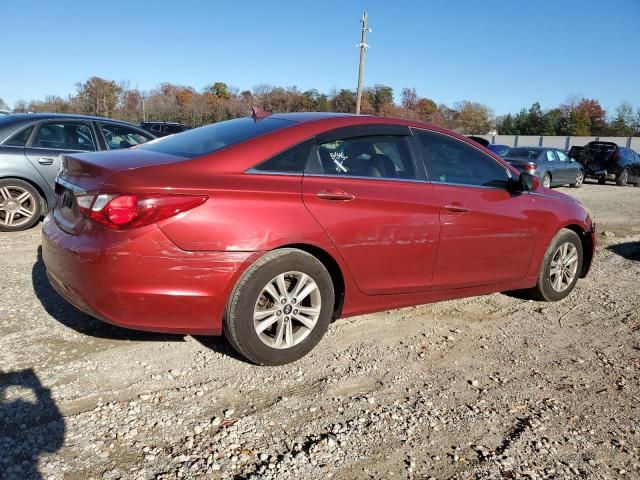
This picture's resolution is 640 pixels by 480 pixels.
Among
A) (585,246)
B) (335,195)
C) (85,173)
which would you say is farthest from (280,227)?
(585,246)

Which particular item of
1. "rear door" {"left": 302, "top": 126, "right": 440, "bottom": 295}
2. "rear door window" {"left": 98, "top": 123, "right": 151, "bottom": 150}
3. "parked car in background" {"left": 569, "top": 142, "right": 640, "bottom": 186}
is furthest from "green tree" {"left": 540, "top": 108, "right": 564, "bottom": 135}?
"rear door" {"left": 302, "top": 126, "right": 440, "bottom": 295}

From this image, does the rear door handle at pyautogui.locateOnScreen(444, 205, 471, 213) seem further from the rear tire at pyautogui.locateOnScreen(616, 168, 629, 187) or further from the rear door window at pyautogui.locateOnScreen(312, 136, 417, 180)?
the rear tire at pyautogui.locateOnScreen(616, 168, 629, 187)

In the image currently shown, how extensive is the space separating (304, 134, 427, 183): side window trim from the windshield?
1334cm

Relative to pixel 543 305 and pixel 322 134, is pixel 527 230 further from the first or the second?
pixel 322 134

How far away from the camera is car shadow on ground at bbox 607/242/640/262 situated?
6.98 m

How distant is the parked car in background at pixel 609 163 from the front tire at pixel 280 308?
63.7 feet

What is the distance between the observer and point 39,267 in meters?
5.08

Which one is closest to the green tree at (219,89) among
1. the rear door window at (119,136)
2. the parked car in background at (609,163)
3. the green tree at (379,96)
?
the green tree at (379,96)

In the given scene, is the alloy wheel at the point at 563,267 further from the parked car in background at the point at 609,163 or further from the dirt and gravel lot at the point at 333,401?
the parked car in background at the point at 609,163

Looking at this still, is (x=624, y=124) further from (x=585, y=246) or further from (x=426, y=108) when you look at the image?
(x=585, y=246)

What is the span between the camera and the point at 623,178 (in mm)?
19641

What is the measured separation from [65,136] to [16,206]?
1.10m

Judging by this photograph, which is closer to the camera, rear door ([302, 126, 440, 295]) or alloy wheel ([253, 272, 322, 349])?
alloy wheel ([253, 272, 322, 349])

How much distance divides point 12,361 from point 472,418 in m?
2.71
